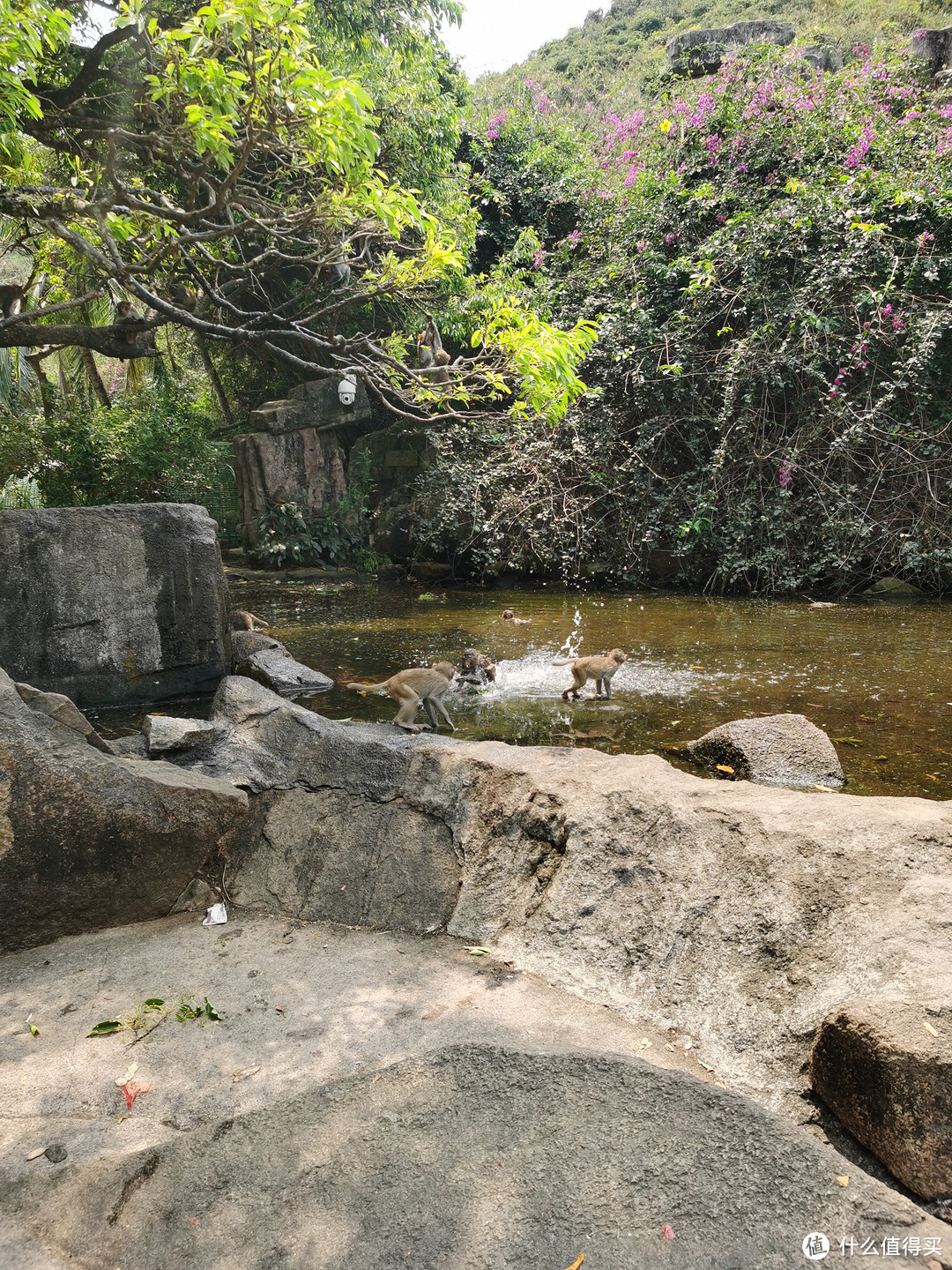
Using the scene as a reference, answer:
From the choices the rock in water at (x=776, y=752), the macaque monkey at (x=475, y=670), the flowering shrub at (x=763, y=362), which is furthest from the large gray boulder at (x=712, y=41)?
the rock in water at (x=776, y=752)

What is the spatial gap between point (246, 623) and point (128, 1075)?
23.6 feet

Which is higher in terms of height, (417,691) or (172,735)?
(172,735)

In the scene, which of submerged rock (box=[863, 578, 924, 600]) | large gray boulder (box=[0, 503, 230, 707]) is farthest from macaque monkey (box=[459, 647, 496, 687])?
submerged rock (box=[863, 578, 924, 600])

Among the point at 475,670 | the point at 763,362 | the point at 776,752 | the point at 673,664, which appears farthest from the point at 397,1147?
the point at 763,362

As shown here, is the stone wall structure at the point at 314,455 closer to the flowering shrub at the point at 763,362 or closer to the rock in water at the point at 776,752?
the flowering shrub at the point at 763,362

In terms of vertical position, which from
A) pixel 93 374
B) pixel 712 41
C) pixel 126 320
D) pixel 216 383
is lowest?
pixel 126 320

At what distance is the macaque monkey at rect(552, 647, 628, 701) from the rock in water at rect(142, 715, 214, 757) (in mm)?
3117

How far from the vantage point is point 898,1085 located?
216cm

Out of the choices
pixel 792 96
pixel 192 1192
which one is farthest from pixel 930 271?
pixel 192 1192

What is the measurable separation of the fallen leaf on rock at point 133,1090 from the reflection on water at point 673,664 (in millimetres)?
3617

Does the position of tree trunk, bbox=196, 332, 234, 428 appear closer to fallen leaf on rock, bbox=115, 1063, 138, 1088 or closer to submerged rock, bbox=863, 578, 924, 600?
submerged rock, bbox=863, 578, 924, 600

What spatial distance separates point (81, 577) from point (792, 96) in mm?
13295

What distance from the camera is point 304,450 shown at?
16.4 m

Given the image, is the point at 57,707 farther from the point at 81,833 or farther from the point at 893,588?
the point at 893,588
